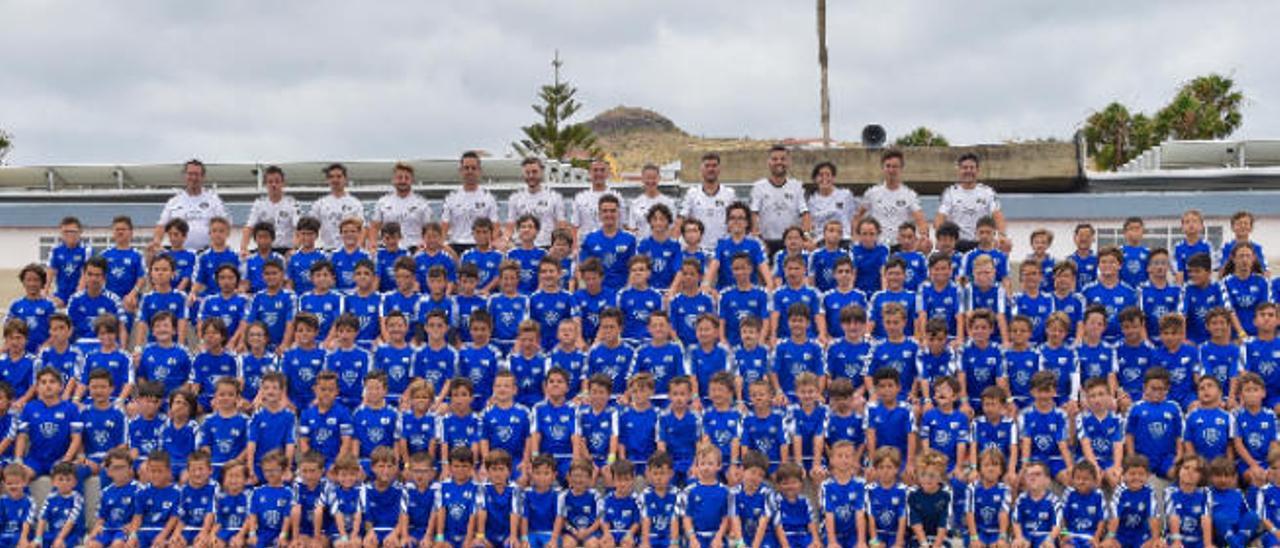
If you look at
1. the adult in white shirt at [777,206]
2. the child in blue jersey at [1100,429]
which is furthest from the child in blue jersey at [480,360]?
the child in blue jersey at [1100,429]

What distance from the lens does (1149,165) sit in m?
21.3

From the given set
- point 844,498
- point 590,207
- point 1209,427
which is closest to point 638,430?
point 844,498

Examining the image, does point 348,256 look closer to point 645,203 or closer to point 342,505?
point 645,203

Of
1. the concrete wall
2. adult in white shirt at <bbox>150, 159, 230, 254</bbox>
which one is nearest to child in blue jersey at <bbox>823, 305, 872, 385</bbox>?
adult in white shirt at <bbox>150, 159, 230, 254</bbox>

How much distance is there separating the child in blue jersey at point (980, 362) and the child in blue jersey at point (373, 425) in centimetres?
512

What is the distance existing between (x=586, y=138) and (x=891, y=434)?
166 ft

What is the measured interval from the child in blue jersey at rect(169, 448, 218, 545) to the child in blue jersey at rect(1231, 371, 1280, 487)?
8731 mm

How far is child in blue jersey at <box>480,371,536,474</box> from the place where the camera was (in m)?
10.3

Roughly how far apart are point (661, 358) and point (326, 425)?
10.2 feet

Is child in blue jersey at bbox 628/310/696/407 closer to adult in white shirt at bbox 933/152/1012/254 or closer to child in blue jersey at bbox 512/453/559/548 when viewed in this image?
child in blue jersey at bbox 512/453/559/548

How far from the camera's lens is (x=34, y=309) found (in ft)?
39.8

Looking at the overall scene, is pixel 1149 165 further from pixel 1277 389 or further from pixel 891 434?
pixel 891 434

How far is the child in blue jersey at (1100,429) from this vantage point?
9.98 m

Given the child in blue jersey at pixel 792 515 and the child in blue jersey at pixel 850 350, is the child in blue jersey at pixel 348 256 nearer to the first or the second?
the child in blue jersey at pixel 850 350
